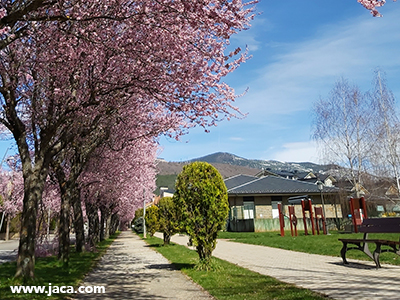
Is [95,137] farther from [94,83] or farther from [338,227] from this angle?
[338,227]

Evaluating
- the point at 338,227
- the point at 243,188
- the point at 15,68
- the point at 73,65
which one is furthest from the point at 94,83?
the point at 243,188

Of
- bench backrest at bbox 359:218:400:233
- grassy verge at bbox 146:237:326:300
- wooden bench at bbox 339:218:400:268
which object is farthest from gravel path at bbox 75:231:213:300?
bench backrest at bbox 359:218:400:233

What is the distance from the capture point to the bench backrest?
27.7 feet

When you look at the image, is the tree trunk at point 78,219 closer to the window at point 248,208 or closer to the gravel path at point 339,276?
the gravel path at point 339,276

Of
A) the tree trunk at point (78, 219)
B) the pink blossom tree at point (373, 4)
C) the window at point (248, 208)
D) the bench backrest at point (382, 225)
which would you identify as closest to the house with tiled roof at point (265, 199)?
the window at point (248, 208)

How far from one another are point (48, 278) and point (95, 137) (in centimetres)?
544

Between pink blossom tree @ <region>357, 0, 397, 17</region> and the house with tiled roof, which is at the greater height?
pink blossom tree @ <region>357, 0, 397, 17</region>

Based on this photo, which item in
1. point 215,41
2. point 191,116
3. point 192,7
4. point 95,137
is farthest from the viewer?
point 95,137

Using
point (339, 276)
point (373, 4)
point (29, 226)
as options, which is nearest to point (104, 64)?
point (29, 226)

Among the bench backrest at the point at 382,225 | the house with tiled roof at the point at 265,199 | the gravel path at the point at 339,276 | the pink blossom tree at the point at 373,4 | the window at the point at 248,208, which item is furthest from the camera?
the window at the point at 248,208

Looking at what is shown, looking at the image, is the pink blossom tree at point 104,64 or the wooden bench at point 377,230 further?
the wooden bench at point 377,230

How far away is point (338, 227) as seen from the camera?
30734mm

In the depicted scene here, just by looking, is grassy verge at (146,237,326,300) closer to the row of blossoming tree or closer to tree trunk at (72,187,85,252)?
the row of blossoming tree

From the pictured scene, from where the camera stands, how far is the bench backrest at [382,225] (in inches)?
332
